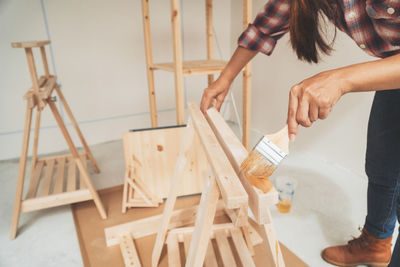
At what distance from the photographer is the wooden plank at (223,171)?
0.57 m

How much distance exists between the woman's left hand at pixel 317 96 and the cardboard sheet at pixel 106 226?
0.89m

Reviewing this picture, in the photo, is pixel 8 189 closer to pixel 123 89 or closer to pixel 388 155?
pixel 123 89

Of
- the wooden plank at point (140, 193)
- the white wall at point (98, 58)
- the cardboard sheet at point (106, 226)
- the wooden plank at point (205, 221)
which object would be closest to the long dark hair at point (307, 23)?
the wooden plank at point (205, 221)

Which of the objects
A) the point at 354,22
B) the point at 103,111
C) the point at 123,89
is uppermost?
the point at 354,22

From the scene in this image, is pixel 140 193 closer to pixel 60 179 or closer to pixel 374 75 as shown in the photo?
pixel 60 179

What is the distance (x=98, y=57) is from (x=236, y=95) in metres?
1.32

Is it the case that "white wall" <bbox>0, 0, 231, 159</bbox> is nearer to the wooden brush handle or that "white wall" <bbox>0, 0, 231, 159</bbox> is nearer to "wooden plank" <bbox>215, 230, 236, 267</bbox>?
"wooden plank" <bbox>215, 230, 236, 267</bbox>

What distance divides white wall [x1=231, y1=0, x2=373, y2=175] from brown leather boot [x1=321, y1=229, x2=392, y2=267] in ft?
2.40

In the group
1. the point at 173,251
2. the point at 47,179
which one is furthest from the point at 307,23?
Result: the point at 47,179

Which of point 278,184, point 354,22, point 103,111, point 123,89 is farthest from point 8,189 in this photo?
point 354,22

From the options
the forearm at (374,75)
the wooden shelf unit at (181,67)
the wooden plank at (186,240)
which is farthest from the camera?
the wooden shelf unit at (181,67)

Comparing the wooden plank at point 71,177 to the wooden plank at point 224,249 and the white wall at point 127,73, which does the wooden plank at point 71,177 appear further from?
the wooden plank at point 224,249

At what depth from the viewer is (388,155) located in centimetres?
100

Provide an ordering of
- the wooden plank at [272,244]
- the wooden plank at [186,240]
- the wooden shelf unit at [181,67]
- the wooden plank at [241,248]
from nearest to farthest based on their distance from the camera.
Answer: the wooden plank at [272,244]
the wooden plank at [241,248]
the wooden plank at [186,240]
the wooden shelf unit at [181,67]
